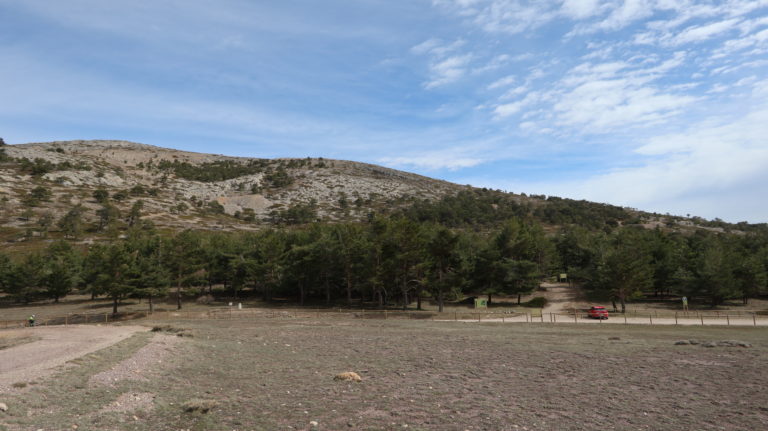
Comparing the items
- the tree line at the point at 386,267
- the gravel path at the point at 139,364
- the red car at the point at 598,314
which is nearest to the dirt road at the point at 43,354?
the gravel path at the point at 139,364

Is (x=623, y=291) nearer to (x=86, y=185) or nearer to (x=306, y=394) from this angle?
(x=306, y=394)

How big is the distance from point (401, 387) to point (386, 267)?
45.1 metres

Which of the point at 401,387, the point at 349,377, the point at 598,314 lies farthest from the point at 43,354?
the point at 598,314

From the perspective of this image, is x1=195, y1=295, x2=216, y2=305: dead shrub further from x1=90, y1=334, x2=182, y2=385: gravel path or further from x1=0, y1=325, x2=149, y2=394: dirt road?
x1=90, y1=334, x2=182, y2=385: gravel path

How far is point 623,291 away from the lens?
6162 centimetres

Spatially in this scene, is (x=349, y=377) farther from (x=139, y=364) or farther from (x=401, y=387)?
(x=139, y=364)

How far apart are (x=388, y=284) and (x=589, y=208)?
524 ft

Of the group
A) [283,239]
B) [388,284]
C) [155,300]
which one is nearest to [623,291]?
[388,284]

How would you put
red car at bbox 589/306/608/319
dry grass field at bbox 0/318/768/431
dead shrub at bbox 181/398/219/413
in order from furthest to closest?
red car at bbox 589/306/608/319
dead shrub at bbox 181/398/219/413
dry grass field at bbox 0/318/768/431

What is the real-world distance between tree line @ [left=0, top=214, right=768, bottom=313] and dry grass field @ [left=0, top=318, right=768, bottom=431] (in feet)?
108

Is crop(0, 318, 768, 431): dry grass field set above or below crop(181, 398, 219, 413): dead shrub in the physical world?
below

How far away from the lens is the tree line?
62.5 m

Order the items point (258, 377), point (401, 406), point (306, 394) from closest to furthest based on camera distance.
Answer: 1. point (401, 406)
2. point (306, 394)
3. point (258, 377)

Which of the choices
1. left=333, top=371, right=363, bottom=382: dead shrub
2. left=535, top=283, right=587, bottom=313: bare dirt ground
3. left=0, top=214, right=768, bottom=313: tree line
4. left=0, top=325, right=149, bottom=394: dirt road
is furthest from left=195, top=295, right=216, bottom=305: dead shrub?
left=333, top=371, right=363, bottom=382: dead shrub
